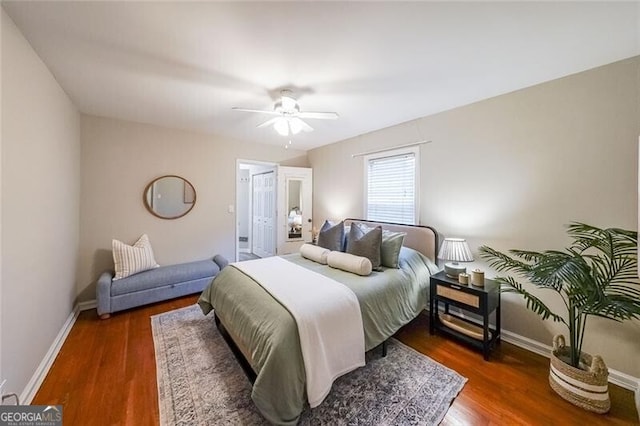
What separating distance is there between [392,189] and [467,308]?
5.92 feet

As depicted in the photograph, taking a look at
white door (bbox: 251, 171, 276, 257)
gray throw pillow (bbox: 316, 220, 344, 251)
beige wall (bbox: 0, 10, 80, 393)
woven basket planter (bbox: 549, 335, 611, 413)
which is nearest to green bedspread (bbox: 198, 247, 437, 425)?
gray throw pillow (bbox: 316, 220, 344, 251)

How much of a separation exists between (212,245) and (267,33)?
135 inches

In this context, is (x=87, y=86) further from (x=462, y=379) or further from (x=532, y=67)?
(x=462, y=379)

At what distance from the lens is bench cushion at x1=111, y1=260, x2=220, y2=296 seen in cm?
286

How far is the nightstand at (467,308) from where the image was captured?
209 cm

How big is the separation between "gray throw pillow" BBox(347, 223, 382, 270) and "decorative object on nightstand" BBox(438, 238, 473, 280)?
67 centimetres

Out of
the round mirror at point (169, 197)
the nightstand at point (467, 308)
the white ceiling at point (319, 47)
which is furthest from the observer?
the round mirror at point (169, 197)

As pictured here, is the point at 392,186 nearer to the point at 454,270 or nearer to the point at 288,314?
the point at 454,270

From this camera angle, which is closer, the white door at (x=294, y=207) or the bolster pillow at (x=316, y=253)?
the bolster pillow at (x=316, y=253)

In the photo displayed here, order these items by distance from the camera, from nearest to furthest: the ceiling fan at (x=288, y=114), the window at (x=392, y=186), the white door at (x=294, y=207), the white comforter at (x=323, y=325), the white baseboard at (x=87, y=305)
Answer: the white comforter at (x=323, y=325), the ceiling fan at (x=288, y=114), the white baseboard at (x=87, y=305), the window at (x=392, y=186), the white door at (x=294, y=207)

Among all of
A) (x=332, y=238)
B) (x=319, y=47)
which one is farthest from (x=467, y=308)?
(x=319, y=47)

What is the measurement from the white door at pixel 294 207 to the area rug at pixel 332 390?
263 cm

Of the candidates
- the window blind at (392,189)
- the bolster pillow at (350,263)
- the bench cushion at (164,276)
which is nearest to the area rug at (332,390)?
the bolster pillow at (350,263)

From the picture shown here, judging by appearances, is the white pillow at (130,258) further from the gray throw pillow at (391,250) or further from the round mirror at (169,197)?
the gray throw pillow at (391,250)
